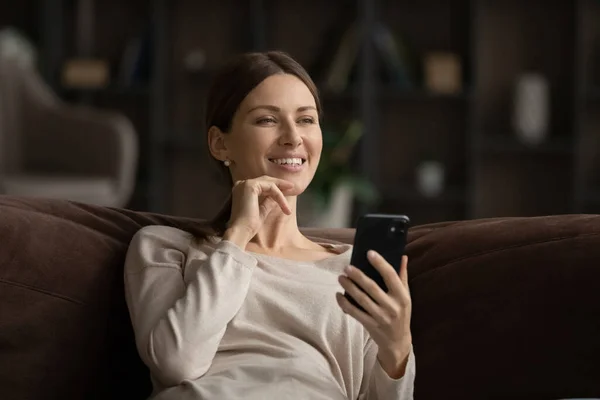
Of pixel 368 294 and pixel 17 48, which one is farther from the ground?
pixel 17 48

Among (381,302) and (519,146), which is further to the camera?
(519,146)

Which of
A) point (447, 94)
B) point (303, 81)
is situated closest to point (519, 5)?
point (447, 94)

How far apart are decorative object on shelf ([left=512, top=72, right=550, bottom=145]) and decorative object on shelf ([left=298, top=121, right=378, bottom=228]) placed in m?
0.91

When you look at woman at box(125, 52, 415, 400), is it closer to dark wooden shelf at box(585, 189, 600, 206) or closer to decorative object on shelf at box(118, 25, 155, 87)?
dark wooden shelf at box(585, 189, 600, 206)

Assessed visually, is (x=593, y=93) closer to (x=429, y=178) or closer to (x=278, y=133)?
(x=429, y=178)

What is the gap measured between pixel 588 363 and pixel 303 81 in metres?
0.67

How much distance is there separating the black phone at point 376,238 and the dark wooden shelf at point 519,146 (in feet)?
14.2

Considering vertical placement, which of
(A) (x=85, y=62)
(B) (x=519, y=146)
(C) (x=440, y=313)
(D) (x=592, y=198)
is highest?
(A) (x=85, y=62)

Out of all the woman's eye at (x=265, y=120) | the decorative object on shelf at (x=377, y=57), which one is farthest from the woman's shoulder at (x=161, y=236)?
the decorative object on shelf at (x=377, y=57)

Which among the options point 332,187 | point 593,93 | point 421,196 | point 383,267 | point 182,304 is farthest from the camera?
point 421,196

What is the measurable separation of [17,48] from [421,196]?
2297 millimetres

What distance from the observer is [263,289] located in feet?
5.81

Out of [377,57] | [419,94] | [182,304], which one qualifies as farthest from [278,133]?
[377,57]

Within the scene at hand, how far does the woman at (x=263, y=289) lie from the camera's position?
1649 millimetres
